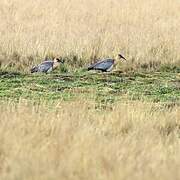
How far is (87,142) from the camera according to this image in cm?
513

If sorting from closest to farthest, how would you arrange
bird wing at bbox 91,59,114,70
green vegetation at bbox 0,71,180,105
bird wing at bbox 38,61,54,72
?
green vegetation at bbox 0,71,180,105
bird wing at bbox 38,61,54,72
bird wing at bbox 91,59,114,70

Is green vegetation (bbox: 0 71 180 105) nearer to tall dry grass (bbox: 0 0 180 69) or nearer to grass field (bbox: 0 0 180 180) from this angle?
grass field (bbox: 0 0 180 180)

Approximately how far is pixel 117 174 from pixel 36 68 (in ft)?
20.7

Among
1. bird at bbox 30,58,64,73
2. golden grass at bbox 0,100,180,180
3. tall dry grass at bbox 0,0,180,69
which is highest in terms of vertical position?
tall dry grass at bbox 0,0,180,69

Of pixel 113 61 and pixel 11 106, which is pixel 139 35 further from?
pixel 11 106

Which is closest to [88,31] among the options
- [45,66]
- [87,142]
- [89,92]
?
[45,66]

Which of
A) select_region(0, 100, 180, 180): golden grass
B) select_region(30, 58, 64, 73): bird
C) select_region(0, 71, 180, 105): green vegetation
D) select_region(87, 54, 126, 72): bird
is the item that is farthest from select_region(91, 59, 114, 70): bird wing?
select_region(0, 100, 180, 180): golden grass

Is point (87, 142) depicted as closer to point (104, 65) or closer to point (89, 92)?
point (89, 92)

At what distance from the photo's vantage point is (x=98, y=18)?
50.6 feet

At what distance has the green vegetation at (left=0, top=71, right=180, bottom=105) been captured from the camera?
8688 millimetres

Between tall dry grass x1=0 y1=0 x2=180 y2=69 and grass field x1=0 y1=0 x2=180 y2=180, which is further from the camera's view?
tall dry grass x1=0 y1=0 x2=180 y2=69

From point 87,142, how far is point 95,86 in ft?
14.7

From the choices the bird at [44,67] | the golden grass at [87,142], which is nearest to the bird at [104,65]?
the bird at [44,67]

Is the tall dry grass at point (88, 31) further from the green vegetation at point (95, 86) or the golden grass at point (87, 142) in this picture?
the golden grass at point (87, 142)
